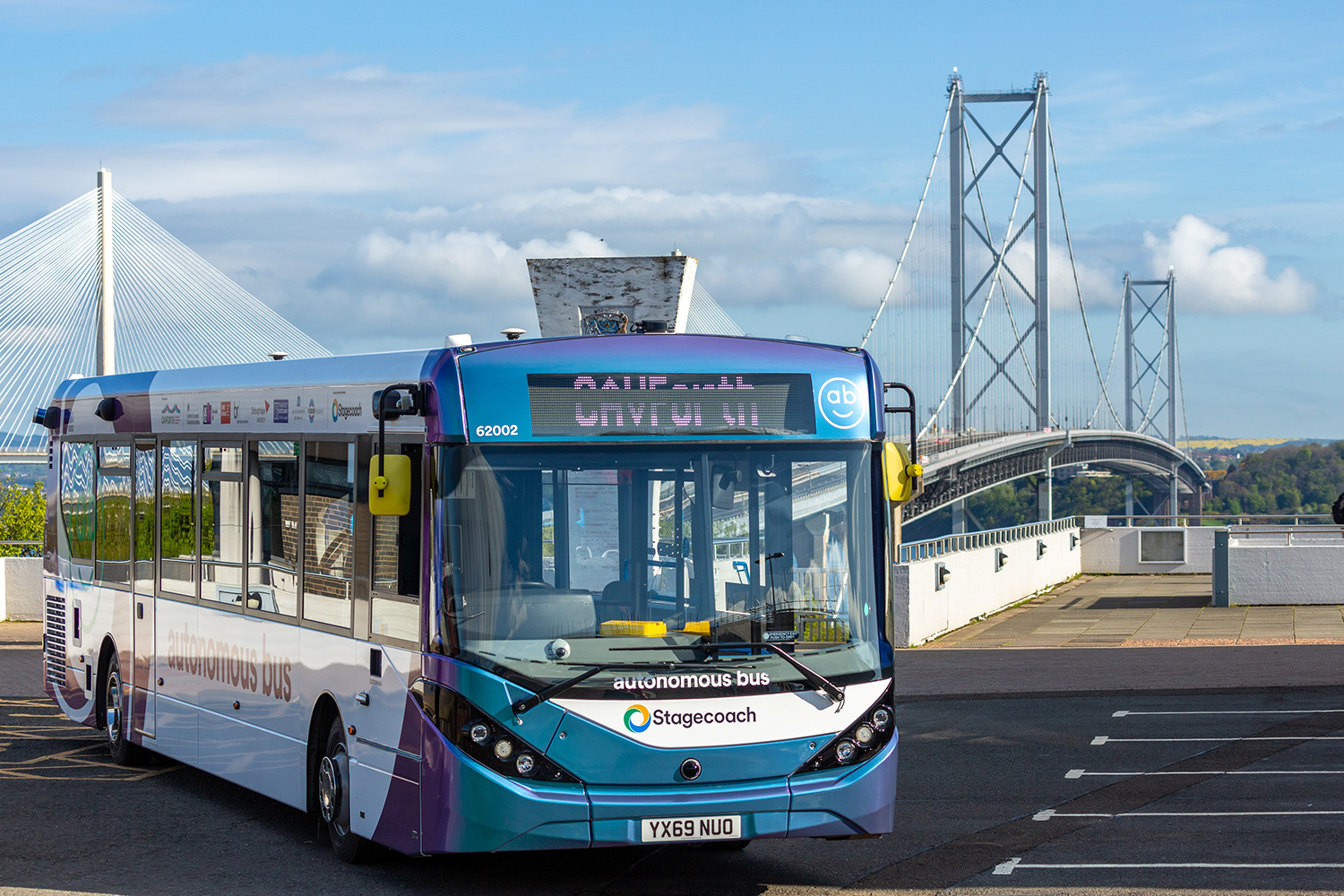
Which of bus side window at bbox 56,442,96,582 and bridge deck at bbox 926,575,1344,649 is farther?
bridge deck at bbox 926,575,1344,649

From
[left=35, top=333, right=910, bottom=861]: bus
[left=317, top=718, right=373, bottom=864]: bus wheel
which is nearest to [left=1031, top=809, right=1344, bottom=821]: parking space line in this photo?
[left=35, top=333, right=910, bottom=861]: bus

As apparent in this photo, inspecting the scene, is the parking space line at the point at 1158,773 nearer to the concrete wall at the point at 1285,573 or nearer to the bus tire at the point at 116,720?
the bus tire at the point at 116,720

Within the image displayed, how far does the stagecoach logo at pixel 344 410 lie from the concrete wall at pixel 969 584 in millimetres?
6226

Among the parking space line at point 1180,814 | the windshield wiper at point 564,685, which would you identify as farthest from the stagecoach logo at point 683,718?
the parking space line at point 1180,814

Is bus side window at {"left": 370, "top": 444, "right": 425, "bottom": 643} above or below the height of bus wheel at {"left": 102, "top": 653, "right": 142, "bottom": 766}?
above

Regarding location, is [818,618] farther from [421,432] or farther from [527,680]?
[421,432]

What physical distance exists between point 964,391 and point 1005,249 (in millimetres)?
8343

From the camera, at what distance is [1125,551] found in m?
36.5

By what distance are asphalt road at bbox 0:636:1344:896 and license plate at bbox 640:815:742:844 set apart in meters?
0.65

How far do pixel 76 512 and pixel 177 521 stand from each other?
2411 millimetres

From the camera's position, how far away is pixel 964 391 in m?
62.7

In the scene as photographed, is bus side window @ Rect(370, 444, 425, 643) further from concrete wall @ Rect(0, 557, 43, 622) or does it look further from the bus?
concrete wall @ Rect(0, 557, 43, 622)

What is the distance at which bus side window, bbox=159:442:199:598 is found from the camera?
9477 mm

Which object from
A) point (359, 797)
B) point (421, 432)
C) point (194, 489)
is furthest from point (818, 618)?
point (194, 489)
